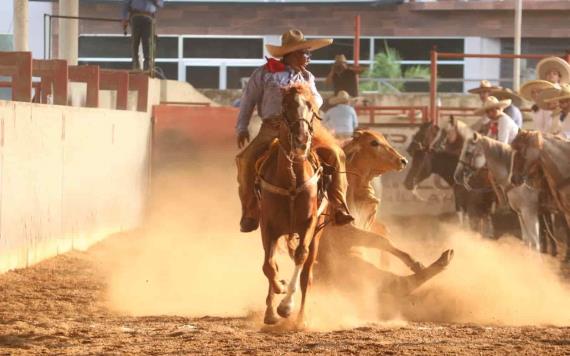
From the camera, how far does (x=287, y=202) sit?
9781mm

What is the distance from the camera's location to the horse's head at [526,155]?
14883 mm

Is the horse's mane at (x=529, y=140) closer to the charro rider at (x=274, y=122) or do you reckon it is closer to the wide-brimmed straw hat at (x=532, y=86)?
the wide-brimmed straw hat at (x=532, y=86)

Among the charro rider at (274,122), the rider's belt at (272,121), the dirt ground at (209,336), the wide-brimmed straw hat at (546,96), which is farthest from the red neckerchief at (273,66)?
the wide-brimmed straw hat at (546,96)

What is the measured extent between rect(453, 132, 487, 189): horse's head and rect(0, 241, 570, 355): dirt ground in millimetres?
8593

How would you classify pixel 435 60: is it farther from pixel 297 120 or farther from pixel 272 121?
pixel 297 120

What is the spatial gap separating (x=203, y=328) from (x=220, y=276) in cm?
406

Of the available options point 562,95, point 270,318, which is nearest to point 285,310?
point 270,318

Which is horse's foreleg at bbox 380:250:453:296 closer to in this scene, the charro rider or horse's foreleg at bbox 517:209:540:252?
the charro rider

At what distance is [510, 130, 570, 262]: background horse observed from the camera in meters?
14.6

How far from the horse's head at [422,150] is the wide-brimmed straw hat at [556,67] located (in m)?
2.71

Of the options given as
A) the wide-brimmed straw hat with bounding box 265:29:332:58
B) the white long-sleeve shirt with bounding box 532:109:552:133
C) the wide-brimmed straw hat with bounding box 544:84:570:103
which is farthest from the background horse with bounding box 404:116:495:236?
the wide-brimmed straw hat with bounding box 265:29:332:58

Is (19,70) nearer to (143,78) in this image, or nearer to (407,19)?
(143,78)

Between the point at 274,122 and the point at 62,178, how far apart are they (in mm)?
5347

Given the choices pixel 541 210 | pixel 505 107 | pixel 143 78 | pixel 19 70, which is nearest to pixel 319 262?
pixel 19 70
